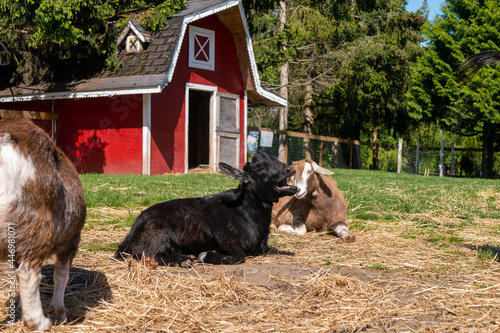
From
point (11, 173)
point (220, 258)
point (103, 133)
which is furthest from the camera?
point (103, 133)

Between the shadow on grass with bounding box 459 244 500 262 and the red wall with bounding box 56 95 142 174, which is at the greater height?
the red wall with bounding box 56 95 142 174

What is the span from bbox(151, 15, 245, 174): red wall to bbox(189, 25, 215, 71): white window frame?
13 centimetres

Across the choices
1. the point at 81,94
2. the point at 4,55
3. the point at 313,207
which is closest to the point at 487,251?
the point at 313,207

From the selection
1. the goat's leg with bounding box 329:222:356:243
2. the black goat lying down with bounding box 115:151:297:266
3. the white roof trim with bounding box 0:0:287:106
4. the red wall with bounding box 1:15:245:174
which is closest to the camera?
the black goat lying down with bounding box 115:151:297:266

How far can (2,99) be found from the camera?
18.5 metres

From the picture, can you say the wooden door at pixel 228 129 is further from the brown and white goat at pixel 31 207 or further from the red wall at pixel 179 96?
the brown and white goat at pixel 31 207

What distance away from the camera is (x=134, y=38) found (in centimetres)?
1705

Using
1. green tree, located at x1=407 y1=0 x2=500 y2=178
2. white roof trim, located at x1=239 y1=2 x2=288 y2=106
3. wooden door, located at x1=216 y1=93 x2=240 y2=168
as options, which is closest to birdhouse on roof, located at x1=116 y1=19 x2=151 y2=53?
wooden door, located at x1=216 y1=93 x2=240 y2=168

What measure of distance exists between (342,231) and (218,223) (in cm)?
219

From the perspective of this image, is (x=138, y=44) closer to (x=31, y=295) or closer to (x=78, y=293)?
(x=78, y=293)

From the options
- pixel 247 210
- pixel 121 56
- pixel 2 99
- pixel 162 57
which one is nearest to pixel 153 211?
pixel 247 210

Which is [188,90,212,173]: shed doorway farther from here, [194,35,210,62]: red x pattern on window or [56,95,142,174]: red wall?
[56,95,142,174]: red wall

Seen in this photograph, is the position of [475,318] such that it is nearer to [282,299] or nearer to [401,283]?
[401,283]

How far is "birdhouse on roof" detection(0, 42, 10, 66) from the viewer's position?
65.8 ft
